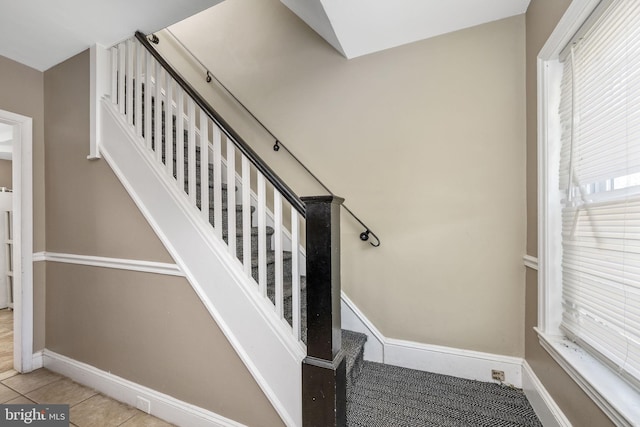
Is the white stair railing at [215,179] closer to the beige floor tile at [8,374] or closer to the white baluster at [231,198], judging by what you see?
the white baluster at [231,198]

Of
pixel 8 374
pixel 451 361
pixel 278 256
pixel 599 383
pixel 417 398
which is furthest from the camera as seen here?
pixel 8 374

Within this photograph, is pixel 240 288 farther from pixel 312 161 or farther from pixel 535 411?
pixel 535 411

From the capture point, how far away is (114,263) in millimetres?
1854

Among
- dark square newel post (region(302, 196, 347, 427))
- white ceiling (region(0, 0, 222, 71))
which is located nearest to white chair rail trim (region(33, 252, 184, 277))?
dark square newel post (region(302, 196, 347, 427))

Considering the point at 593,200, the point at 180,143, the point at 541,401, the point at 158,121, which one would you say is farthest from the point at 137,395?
the point at 593,200

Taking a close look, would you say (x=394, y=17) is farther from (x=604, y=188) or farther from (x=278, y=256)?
(x=278, y=256)

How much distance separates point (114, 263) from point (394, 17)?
2.49m

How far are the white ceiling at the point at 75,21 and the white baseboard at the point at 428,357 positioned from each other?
2308 millimetres

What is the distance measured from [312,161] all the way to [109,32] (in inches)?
65.5

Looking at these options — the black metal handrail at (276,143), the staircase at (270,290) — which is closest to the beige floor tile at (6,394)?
the staircase at (270,290)

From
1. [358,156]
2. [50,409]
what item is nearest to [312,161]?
[358,156]

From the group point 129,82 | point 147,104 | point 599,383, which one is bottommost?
point 599,383

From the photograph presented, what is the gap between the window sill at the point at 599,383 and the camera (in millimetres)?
902

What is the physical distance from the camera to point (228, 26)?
109 inches
